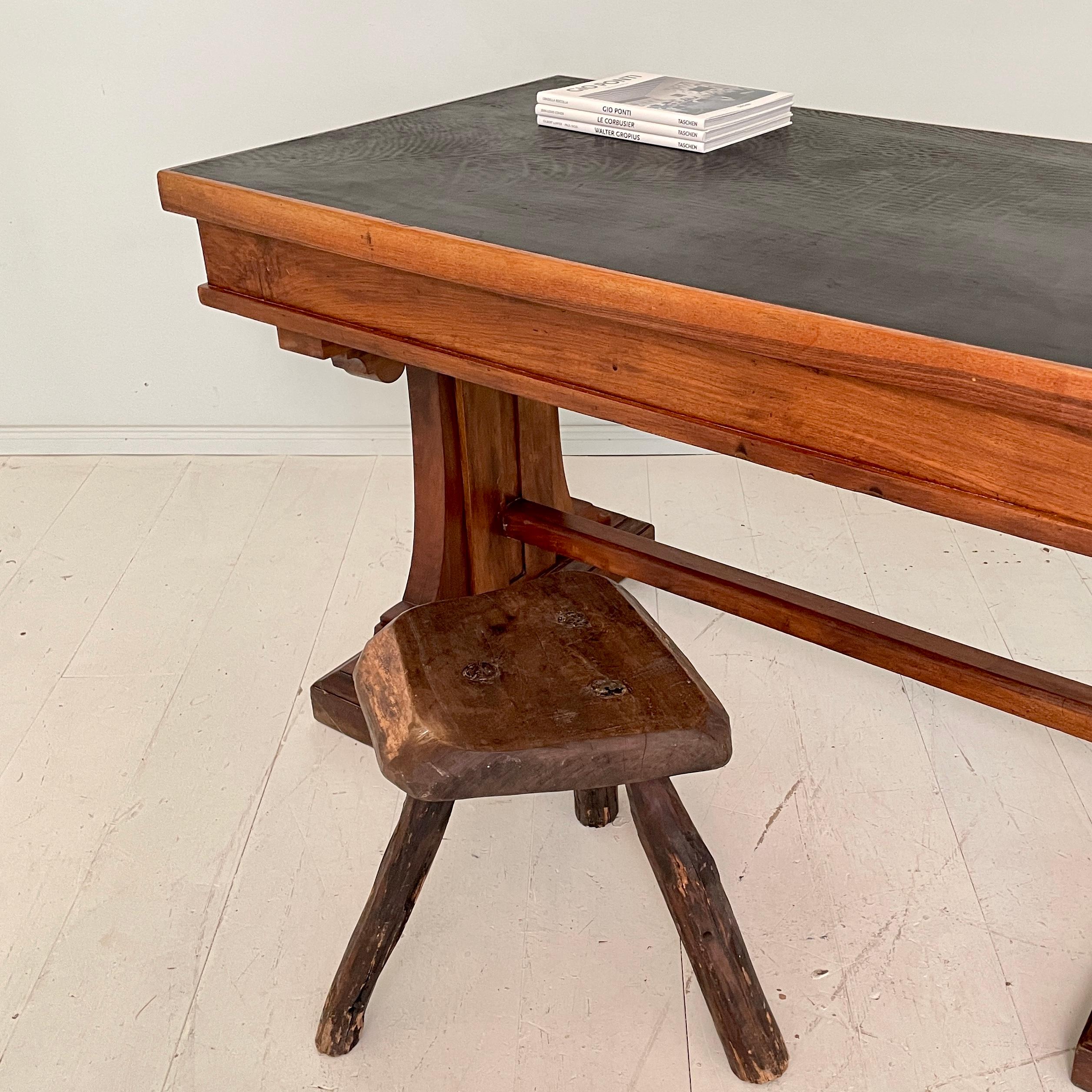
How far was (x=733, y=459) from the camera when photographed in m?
2.80

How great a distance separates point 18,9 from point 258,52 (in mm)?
494

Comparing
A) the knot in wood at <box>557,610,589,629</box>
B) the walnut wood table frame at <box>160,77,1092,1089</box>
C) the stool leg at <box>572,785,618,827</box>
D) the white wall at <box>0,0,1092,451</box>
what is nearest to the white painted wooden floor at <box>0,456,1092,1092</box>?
the stool leg at <box>572,785,618,827</box>

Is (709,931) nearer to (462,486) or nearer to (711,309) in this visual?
(711,309)

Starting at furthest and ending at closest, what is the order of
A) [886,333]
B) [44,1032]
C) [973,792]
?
[973,792] → [44,1032] → [886,333]

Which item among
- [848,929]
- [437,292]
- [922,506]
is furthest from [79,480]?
[922,506]

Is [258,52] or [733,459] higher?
[258,52]

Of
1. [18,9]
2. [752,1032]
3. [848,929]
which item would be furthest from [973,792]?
[18,9]

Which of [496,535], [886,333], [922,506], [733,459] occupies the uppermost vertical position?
[886,333]

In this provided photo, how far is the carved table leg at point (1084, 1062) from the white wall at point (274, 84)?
1.81 meters

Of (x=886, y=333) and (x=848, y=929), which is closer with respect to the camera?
(x=886, y=333)

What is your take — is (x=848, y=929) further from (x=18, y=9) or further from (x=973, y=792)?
(x=18, y=9)

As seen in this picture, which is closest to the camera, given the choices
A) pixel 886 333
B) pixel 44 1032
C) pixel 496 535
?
pixel 886 333

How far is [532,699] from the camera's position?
125cm

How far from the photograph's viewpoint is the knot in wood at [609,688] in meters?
1.26
